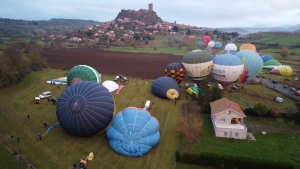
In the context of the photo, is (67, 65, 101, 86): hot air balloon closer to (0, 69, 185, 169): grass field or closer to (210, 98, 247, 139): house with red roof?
(0, 69, 185, 169): grass field

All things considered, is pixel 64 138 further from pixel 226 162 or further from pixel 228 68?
pixel 228 68

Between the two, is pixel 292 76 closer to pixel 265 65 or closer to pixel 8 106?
pixel 265 65

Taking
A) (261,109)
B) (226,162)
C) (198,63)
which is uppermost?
(198,63)

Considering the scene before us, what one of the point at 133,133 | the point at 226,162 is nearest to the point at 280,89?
the point at 226,162

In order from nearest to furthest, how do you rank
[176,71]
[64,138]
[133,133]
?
[133,133]
[64,138]
[176,71]

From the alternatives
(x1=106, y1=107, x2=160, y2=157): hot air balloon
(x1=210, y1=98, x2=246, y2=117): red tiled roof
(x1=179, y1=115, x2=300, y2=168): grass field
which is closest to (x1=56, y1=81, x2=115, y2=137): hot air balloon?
(x1=106, y1=107, x2=160, y2=157): hot air balloon

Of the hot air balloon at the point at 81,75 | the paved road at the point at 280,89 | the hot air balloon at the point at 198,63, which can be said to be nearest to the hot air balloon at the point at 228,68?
the hot air balloon at the point at 198,63

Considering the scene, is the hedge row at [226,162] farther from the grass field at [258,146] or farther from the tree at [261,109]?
the tree at [261,109]
